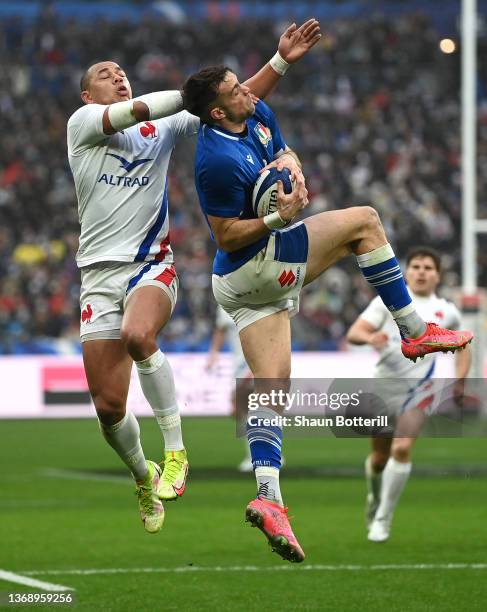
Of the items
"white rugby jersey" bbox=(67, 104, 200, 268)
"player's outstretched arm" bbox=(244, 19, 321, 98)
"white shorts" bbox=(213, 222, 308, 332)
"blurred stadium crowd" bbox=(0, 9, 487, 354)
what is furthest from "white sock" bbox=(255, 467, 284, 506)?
"blurred stadium crowd" bbox=(0, 9, 487, 354)

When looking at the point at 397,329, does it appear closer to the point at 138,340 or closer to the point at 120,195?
the point at 120,195

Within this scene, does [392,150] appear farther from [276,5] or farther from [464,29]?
[464,29]

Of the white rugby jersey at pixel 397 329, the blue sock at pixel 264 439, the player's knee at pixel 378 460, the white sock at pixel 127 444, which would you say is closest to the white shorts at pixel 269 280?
the blue sock at pixel 264 439

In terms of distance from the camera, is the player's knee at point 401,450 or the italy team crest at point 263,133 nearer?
the italy team crest at point 263,133

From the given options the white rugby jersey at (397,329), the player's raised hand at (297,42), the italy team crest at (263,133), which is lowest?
the white rugby jersey at (397,329)

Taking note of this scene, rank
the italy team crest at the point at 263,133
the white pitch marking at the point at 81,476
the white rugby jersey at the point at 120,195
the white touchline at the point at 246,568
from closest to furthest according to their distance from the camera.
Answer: the italy team crest at the point at 263,133
the white rugby jersey at the point at 120,195
the white touchline at the point at 246,568
the white pitch marking at the point at 81,476

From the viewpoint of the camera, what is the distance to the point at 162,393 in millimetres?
6871

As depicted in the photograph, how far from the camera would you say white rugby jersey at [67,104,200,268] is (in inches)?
274

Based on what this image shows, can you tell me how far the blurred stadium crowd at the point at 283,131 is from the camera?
22562 millimetres

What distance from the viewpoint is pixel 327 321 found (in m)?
22.2

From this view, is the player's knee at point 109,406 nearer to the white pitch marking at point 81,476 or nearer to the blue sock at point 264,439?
the blue sock at point 264,439

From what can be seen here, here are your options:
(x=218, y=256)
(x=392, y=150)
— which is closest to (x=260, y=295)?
(x=218, y=256)

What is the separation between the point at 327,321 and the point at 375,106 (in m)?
7.86

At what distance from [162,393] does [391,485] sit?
3171 mm
